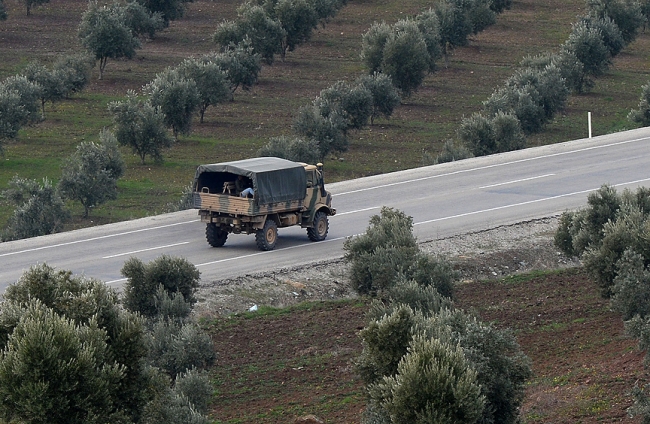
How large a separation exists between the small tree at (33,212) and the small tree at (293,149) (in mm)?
8012

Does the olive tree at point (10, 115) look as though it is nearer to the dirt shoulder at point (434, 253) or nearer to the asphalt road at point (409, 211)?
the asphalt road at point (409, 211)

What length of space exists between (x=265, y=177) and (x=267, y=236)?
161cm

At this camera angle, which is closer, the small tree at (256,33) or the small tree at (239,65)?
the small tree at (239,65)

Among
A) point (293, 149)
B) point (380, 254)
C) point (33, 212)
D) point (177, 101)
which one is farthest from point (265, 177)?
point (177, 101)

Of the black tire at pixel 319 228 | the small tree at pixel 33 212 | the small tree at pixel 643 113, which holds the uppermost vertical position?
the black tire at pixel 319 228

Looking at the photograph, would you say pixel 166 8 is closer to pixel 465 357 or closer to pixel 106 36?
pixel 106 36

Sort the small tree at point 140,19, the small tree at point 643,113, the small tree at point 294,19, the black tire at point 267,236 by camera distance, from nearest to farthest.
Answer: the black tire at point 267,236 → the small tree at point 643,113 → the small tree at point 294,19 → the small tree at point 140,19

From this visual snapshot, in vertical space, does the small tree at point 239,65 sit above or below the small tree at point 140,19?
below

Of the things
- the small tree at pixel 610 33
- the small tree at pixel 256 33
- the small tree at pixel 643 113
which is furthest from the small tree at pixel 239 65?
the small tree at pixel 643 113

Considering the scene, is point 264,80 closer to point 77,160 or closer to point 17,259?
point 77,160

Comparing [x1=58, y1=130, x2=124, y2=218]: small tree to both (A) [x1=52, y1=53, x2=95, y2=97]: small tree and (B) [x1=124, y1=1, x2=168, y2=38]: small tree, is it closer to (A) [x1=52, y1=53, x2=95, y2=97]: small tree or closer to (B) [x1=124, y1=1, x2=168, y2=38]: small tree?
(A) [x1=52, y1=53, x2=95, y2=97]: small tree

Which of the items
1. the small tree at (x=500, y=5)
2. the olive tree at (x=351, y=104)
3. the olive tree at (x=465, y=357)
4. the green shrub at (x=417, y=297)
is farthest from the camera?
the small tree at (x=500, y=5)

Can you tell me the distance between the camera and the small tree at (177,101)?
4847cm

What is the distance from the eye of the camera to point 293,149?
43719 mm
